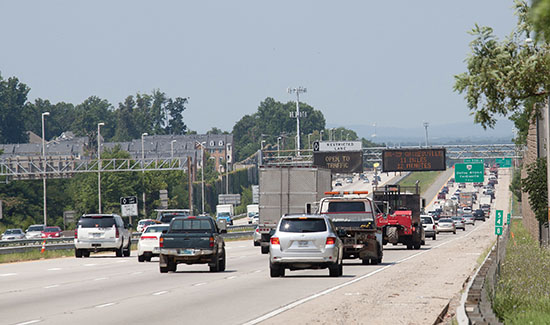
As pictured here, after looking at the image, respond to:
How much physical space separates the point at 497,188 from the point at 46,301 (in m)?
179

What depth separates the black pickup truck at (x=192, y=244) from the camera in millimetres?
30953

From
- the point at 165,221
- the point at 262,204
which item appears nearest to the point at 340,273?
the point at 262,204

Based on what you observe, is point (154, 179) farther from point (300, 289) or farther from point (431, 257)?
point (300, 289)

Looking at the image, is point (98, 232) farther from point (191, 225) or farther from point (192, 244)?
point (192, 244)

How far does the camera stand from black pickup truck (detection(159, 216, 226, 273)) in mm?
30953

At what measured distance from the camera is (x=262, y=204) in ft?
148

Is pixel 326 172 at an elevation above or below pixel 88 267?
above

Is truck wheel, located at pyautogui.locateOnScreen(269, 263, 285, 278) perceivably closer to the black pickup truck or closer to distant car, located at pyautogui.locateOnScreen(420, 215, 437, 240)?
the black pickup truck

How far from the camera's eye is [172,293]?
76.1ft

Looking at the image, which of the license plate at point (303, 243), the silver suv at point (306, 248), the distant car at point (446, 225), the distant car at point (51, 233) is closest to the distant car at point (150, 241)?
the silver suv at point (306, 248)

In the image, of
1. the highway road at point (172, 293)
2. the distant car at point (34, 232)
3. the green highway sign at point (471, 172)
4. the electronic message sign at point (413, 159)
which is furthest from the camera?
the green highway sign at point (471, 172)

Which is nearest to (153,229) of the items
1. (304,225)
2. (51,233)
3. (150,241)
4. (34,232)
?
(150,241)

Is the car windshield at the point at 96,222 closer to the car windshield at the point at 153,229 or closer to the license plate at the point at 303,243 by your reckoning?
the car windshield at the point at 153,229

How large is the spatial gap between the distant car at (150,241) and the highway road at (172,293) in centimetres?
332
